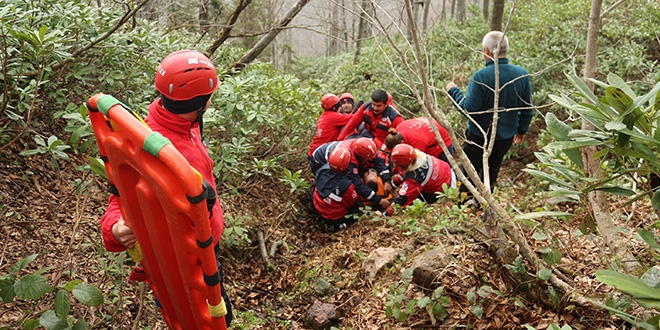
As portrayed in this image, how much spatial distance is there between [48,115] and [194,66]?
2.97 metres

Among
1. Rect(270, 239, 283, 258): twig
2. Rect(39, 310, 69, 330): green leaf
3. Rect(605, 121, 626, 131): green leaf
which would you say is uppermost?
Rect(605, 121, 626, 131): green leaf

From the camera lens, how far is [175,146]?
248 centimetres

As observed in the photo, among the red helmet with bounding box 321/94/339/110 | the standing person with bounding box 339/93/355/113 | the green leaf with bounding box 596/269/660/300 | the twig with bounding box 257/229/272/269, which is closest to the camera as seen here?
the green leaf with bounding box 596/269/660/300

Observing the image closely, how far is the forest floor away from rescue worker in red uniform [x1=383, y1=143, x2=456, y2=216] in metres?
0.56

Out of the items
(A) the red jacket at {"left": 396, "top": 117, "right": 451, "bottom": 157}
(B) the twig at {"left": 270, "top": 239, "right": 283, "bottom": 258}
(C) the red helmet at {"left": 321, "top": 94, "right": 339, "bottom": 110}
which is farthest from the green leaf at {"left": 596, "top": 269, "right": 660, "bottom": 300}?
(C) the red helmet at {"left": 321, "top": 94, "right": 339, "bottom": 110}

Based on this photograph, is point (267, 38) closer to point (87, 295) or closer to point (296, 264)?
point (296, 264)

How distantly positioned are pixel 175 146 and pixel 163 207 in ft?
A: 2.20

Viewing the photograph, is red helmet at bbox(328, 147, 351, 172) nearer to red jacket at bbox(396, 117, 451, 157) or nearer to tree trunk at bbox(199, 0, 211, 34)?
red jacket at bbox(396, 117, 451, 157)

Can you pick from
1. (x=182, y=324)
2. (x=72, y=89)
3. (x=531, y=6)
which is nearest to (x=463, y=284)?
(x=182, y=324)

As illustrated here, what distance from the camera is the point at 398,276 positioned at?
3887 mm

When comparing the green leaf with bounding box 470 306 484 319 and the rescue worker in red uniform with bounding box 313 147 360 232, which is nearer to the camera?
the green leaf with bounding box 470 306 484 319

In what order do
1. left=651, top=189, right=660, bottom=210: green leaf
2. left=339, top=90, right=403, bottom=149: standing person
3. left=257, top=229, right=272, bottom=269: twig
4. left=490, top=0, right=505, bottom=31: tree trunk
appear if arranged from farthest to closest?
left=490, top=0, right=505, bottom=31: tree trunk, left=339, top=90, right=403, bottom=149: standing person, left=257, top=229, right=272, bottom=269: twig, left=651, top=189, right=660, bottom=210: green leaf

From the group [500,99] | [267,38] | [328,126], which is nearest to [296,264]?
[500,99]

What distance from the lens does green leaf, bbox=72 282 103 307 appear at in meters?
2.17
